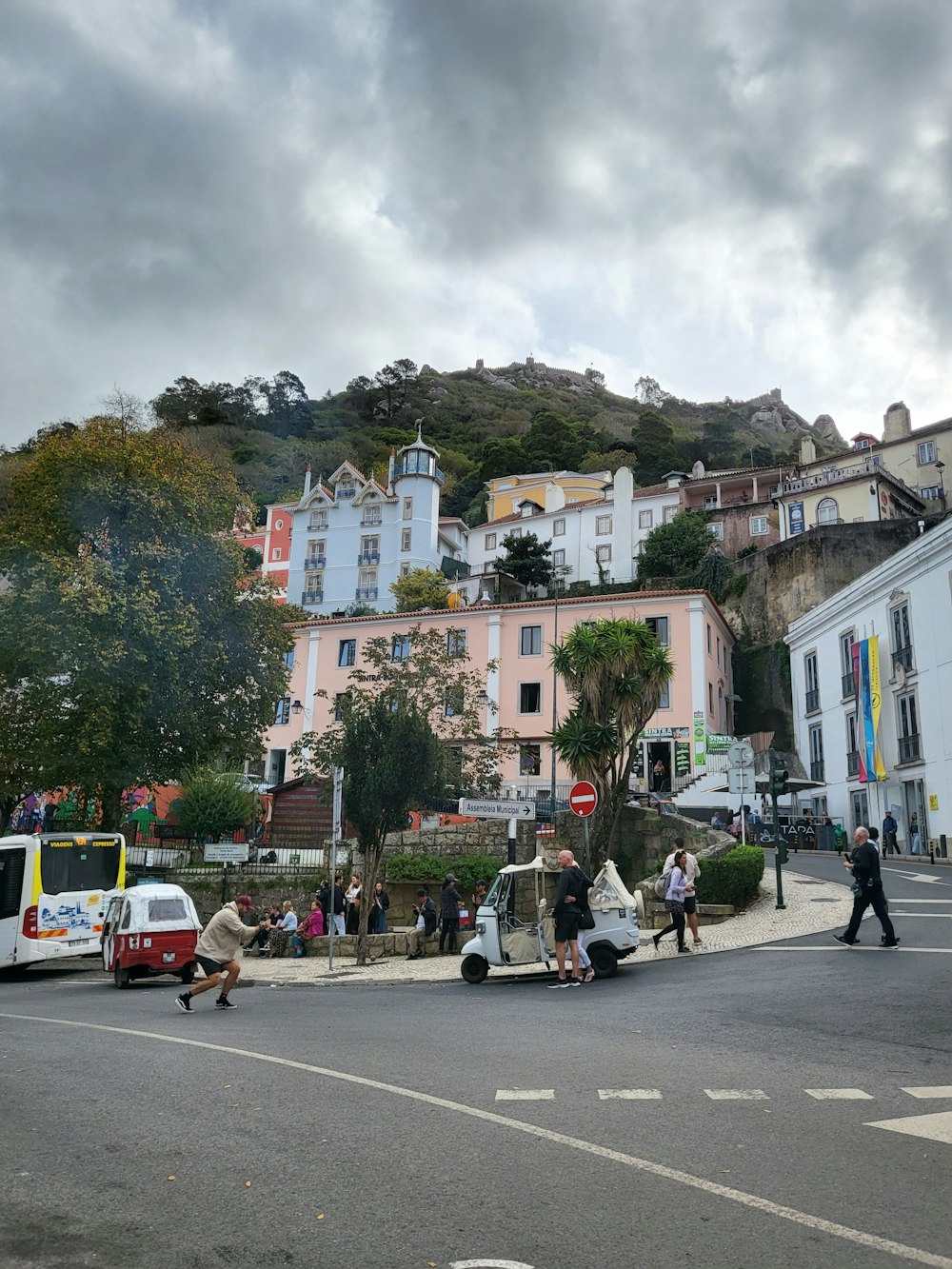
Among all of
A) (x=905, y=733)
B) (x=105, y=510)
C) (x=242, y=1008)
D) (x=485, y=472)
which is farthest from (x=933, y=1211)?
(x=485, y=472)

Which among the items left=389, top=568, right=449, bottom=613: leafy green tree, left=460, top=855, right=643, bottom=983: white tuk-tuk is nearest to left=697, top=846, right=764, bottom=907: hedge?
left=460, top=855, right=643, bottom=983: white tuk-tuk

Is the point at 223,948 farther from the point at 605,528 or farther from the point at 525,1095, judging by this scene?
the point at 605,528

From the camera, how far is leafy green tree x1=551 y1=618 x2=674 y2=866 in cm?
2570

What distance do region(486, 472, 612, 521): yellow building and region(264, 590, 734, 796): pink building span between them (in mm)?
32281

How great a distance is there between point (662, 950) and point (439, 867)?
39.4ft

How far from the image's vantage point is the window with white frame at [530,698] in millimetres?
47688

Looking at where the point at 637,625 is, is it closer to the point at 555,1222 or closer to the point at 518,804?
the point at 518,804

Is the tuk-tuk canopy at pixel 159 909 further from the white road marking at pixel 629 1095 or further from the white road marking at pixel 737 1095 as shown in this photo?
the white road marking at pixel 737 1095

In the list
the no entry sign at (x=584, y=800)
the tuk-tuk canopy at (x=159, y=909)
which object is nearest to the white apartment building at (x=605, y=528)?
the tuk-tuk canopy at (x=159, y=909)

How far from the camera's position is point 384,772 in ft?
66.4

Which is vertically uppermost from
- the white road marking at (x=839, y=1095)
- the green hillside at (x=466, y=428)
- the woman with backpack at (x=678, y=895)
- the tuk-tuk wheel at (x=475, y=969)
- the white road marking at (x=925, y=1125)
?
the green hillside at (x=466, y=428)

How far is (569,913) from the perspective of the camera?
13.7 metres

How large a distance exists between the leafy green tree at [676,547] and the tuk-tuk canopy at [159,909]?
163 feet

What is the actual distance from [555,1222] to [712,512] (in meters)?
68.9
